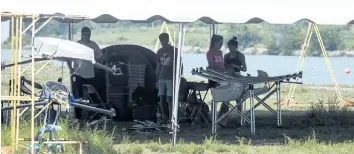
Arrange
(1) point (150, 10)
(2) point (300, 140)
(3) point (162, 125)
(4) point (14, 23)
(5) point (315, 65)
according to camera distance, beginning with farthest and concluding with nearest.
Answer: (5) point (315, 65)
(3) point (162, 125)
(2) point (300, 140)
(1) point (150, 10)
(4) point (14, 23)

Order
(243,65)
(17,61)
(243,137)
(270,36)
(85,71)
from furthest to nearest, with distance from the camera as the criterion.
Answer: (270,36)
(243,65)
(85,71)
(243,137)
(17,61)

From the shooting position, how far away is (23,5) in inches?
452

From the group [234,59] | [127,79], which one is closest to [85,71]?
[127,79]

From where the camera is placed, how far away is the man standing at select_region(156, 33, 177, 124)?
14.1 meters

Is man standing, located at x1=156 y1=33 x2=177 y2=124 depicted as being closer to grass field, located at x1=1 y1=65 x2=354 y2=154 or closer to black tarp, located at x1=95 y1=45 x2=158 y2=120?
grass field, located at x1=1 y1=65 x2=354 y2=154

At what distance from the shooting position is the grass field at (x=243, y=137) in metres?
11.8

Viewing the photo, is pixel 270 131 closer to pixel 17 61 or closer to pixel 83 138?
pixel 83 138

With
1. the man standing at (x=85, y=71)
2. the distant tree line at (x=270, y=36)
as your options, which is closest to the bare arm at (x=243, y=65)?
the man standing at (x=85, y=71)

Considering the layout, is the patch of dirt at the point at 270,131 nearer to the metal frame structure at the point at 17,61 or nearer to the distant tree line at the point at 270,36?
the metal frame structure at the point at 17,61

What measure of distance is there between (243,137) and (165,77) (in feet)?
5.23

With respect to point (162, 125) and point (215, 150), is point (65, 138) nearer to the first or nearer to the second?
point (215, 150)

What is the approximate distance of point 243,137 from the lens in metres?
13.3

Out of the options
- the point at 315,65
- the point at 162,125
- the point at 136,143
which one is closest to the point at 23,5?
the point at 136,143

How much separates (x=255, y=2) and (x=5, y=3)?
3182mm
